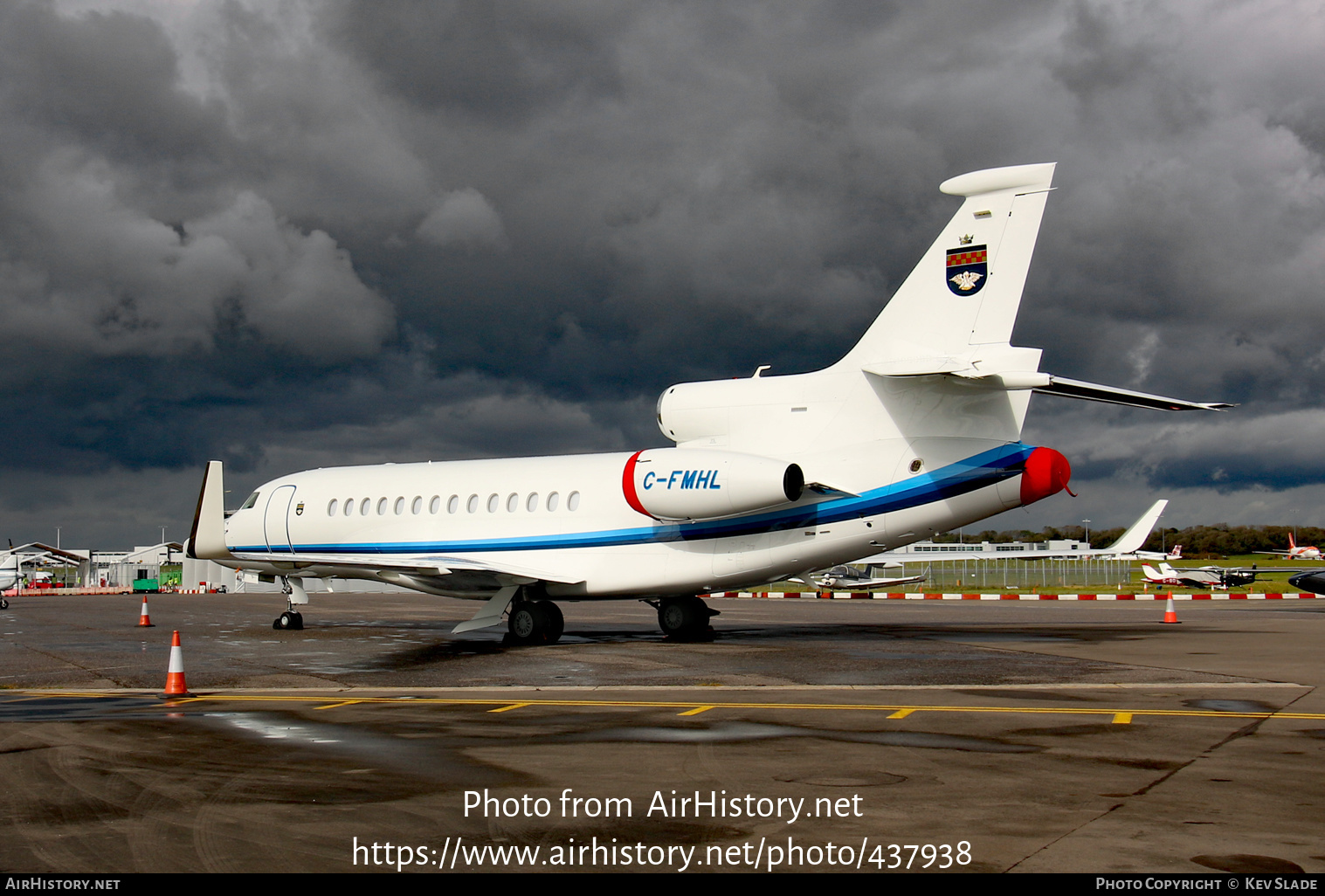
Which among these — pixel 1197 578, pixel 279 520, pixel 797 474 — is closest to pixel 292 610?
pixel 279 520

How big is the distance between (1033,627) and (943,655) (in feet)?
26.9

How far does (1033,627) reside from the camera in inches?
952

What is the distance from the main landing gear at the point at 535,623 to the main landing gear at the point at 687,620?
2230 mm

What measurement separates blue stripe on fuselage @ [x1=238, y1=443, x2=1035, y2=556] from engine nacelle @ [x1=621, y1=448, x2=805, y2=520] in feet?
1.58

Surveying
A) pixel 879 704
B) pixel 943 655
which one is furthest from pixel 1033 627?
pixel 879 704

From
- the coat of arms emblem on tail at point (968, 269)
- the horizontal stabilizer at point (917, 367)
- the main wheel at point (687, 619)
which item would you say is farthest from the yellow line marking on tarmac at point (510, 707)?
the coat of arms emblem on tail at point (968, 269)

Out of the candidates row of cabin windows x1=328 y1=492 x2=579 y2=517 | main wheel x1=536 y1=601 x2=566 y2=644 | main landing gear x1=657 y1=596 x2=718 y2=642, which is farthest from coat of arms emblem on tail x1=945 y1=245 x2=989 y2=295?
main wheel x1=536 y1=601 x2=566 y2=644

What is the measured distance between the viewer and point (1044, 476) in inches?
673

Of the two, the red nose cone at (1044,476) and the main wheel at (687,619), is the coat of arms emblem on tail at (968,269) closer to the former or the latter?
the red nose cone at (1044,476)

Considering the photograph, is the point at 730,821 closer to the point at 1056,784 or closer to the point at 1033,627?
the point at 1056,784

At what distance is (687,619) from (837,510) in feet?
15.6

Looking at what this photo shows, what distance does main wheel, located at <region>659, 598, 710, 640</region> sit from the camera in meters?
21.4
